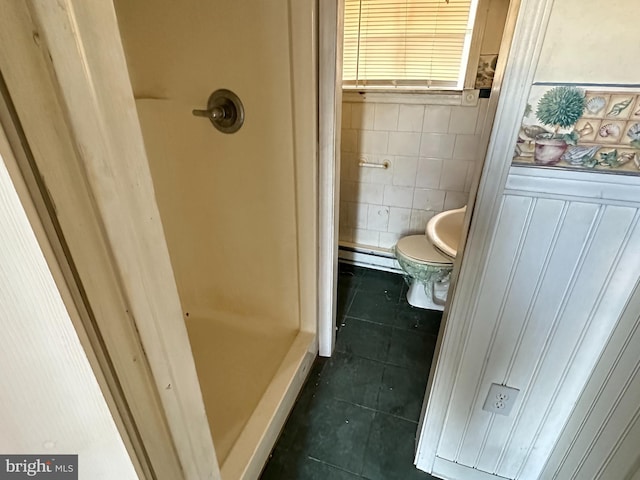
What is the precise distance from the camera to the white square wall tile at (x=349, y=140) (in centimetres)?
204

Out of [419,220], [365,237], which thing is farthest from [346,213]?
[419,220]

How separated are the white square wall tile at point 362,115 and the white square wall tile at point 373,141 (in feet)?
0.11

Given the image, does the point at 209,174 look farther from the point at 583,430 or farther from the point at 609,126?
the point at 583,430

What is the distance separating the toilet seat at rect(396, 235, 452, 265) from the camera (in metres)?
1.68

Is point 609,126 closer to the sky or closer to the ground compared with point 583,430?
closer to the sky

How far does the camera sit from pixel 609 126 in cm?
62

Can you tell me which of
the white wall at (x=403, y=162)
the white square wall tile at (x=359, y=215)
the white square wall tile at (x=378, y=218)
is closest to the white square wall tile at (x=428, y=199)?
the white wall at (x=403, y=162)

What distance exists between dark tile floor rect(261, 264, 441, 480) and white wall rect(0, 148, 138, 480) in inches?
36.1

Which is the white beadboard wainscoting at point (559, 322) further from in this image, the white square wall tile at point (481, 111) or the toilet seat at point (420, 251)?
the white square wall tile at point (481, 111)

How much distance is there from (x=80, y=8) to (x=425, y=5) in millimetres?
1842

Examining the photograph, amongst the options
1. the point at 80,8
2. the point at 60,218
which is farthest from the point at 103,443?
the point at 80,8

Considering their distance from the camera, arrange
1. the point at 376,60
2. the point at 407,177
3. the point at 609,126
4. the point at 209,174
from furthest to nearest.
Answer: the point at 407,177 → the point at 376,60 → the point at 209,174 → the point at 609,126

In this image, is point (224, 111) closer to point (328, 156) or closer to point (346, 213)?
point (328, 156)

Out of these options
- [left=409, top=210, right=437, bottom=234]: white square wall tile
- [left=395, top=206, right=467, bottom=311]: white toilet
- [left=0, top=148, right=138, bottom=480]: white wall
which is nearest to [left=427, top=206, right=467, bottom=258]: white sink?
[left=395, top=206, right=467, bottom=311]: white toilet
